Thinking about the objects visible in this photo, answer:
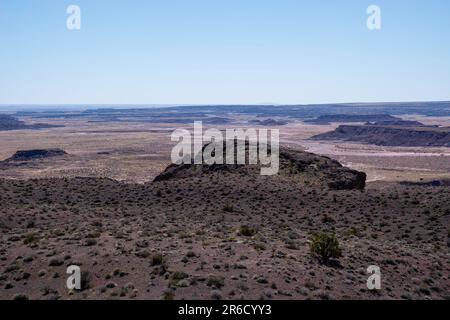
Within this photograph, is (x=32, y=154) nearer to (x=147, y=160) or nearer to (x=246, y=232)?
(x=147, y=160)

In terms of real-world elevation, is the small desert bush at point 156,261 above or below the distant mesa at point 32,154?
above

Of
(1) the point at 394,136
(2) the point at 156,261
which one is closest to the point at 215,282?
(2) the point at 156,261

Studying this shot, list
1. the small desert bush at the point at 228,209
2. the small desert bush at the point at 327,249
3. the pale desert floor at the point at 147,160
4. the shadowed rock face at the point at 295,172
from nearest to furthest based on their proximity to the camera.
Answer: the small desert bush at the point at 327,249, the small desert bush at the point at 228,209, the shadowed rock face at the point at 295,172, the pale desert floor at the point at 147,160

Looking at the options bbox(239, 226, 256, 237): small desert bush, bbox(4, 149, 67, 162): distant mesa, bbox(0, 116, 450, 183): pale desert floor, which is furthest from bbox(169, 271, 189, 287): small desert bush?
bbox(4, 149, 67, 162): distant mesa

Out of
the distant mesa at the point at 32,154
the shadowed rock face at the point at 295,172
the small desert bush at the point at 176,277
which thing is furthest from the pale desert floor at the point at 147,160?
the small desert bush at the point at 176,277

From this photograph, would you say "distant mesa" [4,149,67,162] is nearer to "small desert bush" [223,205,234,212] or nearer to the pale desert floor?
the pale desert floor

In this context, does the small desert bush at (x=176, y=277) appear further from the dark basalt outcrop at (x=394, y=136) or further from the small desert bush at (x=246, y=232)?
the dark basalt outcrop at (x=394, y=136)
